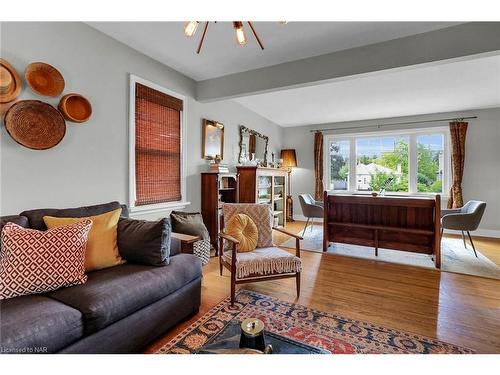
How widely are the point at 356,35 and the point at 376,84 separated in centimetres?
149

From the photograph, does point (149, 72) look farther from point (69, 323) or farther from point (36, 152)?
point (69, 323)

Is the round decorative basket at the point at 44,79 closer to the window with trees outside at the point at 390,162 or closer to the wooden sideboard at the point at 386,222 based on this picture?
the wooden sideboard at the point at 386,222

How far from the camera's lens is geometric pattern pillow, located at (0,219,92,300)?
1.41 metres

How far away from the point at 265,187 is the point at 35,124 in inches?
147

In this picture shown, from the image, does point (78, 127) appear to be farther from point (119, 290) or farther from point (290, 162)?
point (290, 162)

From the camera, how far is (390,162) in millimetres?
5898

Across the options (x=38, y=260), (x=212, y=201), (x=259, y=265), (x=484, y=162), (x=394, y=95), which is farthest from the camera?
(x=484, y=162)

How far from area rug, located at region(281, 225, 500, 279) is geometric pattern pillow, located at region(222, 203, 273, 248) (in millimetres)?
1495

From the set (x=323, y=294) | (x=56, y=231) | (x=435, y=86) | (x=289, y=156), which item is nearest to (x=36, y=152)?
(x=56, y=231)

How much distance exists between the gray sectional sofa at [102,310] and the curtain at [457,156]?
5.56 m

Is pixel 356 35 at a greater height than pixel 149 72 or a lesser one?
greater

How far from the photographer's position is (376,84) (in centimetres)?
378

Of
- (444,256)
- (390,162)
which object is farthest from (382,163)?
(444,256)
